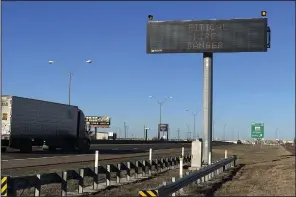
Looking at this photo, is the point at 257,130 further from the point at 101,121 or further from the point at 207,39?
the point at 101,121

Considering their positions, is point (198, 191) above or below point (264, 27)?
below

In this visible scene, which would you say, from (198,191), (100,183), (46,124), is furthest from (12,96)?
(198,191)

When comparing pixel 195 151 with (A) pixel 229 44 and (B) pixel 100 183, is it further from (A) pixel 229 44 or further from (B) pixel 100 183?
(B) pixel 100 183

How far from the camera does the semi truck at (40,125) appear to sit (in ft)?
109

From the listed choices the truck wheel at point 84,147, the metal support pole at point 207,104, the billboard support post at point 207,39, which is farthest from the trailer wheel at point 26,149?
the metal support pole at point 207,104

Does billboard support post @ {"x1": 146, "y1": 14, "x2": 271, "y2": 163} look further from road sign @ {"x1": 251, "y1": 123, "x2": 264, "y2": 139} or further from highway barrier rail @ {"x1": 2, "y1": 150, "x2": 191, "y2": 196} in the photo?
road sign @ {"x1": 251, "y1": 123, "x2": 264, "y2": 139}

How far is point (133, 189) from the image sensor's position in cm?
1459

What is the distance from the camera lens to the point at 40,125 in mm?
36656

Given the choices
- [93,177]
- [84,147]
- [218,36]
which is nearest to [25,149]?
[84,147]

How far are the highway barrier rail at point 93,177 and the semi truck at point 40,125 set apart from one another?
538 inches

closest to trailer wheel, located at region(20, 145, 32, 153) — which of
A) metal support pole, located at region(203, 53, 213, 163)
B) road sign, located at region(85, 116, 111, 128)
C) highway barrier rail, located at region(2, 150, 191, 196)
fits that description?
highway barrier rail, located at region(2, 150, 191, 196)

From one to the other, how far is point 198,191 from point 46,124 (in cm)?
2513

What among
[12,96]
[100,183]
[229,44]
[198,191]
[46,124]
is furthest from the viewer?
[46,124]

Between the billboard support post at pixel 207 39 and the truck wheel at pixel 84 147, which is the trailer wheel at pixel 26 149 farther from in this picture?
the billboard support post at pixel 207 39
